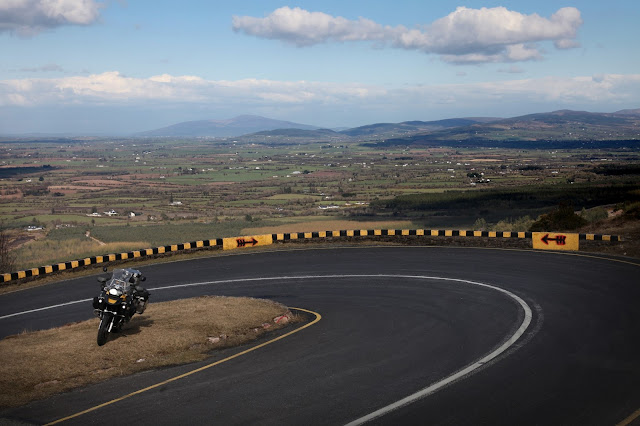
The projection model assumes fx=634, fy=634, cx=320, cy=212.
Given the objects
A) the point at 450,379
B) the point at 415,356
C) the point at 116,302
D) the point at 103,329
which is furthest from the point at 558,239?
the point at 103,329

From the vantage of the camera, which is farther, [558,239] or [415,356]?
[558,239]

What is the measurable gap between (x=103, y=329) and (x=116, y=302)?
788mm

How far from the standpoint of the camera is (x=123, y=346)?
675 inches

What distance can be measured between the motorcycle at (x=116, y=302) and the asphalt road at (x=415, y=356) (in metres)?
2.63

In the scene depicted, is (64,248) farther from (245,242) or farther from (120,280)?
(120,280)

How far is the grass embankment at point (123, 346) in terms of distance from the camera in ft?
48.8

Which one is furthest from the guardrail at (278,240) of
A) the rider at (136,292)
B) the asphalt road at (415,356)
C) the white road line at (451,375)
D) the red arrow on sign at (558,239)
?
the rider at (136,292)

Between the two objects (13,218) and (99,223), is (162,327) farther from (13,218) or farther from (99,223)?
(13,218)

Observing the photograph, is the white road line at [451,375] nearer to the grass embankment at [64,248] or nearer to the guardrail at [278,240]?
the guardrail at [278,240]

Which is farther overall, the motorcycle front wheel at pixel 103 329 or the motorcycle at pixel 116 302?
the motorcycle at pixel 116 302

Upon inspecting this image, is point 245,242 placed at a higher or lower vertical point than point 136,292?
lower

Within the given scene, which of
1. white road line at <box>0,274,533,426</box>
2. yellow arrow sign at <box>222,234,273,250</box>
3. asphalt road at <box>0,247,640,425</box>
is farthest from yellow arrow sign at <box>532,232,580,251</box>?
yellow arrow sign at <box>222,234,273,250</box>

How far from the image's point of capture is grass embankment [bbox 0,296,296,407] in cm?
1487

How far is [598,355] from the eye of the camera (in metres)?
16.0
